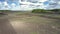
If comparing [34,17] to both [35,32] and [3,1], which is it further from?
[3,1]

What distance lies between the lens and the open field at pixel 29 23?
162 cm

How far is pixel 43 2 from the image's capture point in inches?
72.7

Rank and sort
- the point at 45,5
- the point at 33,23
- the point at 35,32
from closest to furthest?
the point at 35,32 < the point at 33,23 < the point at 45,5

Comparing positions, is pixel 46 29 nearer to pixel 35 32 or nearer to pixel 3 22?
pixel 35 32

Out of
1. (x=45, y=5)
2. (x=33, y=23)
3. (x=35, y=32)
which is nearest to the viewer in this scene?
(x=35, y=32)

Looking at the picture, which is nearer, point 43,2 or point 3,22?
point 3,22

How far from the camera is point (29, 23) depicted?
1713mm

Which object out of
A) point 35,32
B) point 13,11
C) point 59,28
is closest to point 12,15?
point 13,11

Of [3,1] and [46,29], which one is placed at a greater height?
[3,1]

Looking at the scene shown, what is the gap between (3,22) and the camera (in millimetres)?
1698

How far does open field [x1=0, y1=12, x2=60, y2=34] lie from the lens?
63.7 inches

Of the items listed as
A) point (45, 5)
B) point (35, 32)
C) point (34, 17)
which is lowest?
point (35, 32)

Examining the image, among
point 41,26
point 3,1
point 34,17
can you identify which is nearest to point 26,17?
point 34,17

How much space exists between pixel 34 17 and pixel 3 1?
1.62 ft
